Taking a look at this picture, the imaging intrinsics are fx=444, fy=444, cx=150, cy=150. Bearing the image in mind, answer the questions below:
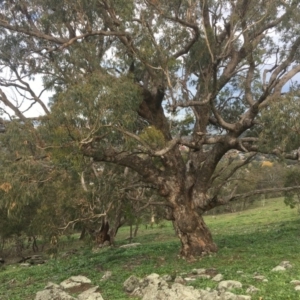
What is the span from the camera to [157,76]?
42.3ft

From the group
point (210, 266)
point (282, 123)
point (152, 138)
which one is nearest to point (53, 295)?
point (210, 266)

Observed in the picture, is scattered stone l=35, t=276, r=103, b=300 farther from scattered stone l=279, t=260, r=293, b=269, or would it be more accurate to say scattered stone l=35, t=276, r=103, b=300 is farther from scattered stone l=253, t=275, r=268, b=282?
scattered stone l=279, t=260, r=293, b=269

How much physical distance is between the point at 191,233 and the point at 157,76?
470 centimetres

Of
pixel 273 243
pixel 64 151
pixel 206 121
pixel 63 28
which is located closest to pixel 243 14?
pixel 206 121

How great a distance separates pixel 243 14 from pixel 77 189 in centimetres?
756

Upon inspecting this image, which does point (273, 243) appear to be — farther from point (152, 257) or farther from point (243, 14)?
point (243, 14)

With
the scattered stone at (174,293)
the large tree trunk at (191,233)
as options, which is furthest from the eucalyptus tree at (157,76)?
the scattered stone at (174,293)

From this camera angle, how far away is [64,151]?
10367mm

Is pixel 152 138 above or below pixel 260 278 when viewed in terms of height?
above

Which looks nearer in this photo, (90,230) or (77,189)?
(77,189)

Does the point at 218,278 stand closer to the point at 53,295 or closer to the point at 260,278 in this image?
the point at 260,278

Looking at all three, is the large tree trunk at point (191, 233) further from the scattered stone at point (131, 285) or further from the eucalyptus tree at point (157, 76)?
the scattered stone at point (131, 285)

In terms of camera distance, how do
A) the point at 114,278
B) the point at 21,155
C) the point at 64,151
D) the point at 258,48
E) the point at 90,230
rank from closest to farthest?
1. the point at 64,151
2. the point at 114,278
3. the point at 21,155
4. the point at 258,48
5. the point at 90,230

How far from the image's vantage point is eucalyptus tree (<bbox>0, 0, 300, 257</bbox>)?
35.9 feet
